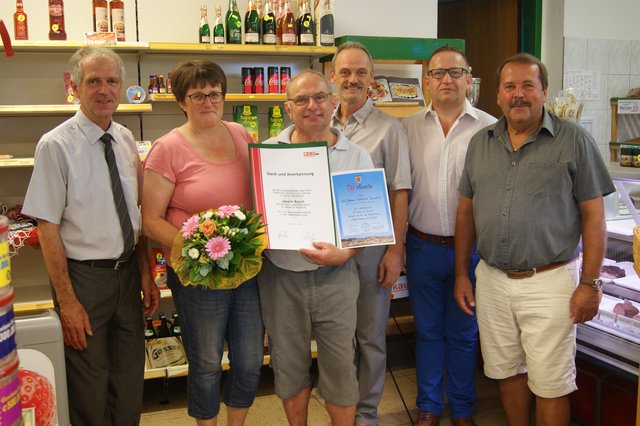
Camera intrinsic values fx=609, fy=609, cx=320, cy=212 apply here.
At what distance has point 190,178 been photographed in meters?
2.43

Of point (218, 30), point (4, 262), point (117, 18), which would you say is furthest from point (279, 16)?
point (4, 262)

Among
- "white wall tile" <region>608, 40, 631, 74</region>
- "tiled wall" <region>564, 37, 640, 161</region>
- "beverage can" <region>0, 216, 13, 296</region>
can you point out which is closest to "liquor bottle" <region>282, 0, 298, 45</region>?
"tiled wall" <region>564, 37, 640, 161</region>

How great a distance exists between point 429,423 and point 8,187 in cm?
298

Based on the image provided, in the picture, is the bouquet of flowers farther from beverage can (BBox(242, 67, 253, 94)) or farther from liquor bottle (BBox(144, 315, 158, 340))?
beverage can (BBox(242, 67, 253, 94))

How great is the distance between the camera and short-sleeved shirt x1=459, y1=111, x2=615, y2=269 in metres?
2.49

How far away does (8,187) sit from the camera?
394 cm

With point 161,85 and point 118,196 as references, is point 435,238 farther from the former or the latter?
point 161,85

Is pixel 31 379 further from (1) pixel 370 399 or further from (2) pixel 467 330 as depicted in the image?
(2) pixel 467 330

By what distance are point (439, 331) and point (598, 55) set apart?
387 cm

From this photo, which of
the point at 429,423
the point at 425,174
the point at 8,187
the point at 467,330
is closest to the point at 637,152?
the point at 425,174

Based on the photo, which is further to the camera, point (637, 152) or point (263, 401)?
point (263, 401)

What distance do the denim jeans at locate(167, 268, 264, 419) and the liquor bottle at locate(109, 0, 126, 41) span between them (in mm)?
1835

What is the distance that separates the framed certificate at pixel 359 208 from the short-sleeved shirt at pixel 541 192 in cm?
51

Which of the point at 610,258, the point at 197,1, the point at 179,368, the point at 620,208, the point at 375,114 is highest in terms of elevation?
the point at 197,1
